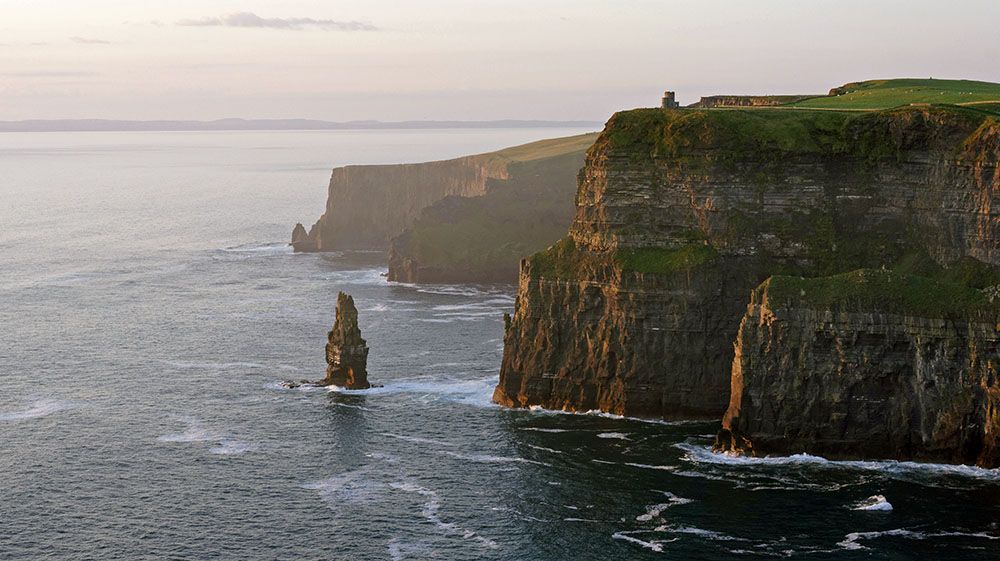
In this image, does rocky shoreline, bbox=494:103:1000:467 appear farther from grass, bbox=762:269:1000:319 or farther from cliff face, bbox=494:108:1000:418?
grass, bbox=762:269:1000:319

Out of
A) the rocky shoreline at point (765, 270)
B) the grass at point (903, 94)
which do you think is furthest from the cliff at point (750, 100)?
the rocky shoreline at point (765, 270)

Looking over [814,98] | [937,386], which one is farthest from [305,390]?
[814,98]

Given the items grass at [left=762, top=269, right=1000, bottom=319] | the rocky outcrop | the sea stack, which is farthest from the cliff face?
the sea stack

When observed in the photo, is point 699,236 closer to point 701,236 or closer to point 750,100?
point 701,236

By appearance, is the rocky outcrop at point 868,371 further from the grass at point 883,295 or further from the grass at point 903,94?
the grass at point 903,94

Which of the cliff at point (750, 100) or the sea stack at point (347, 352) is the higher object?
the cliff at point (750, 100)

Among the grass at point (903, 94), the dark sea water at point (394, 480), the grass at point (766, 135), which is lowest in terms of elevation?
the dark sea water at point (394, 480)

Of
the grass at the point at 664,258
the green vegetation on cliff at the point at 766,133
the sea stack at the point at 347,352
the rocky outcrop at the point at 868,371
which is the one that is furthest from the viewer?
the sea stack at the point at 347,352
